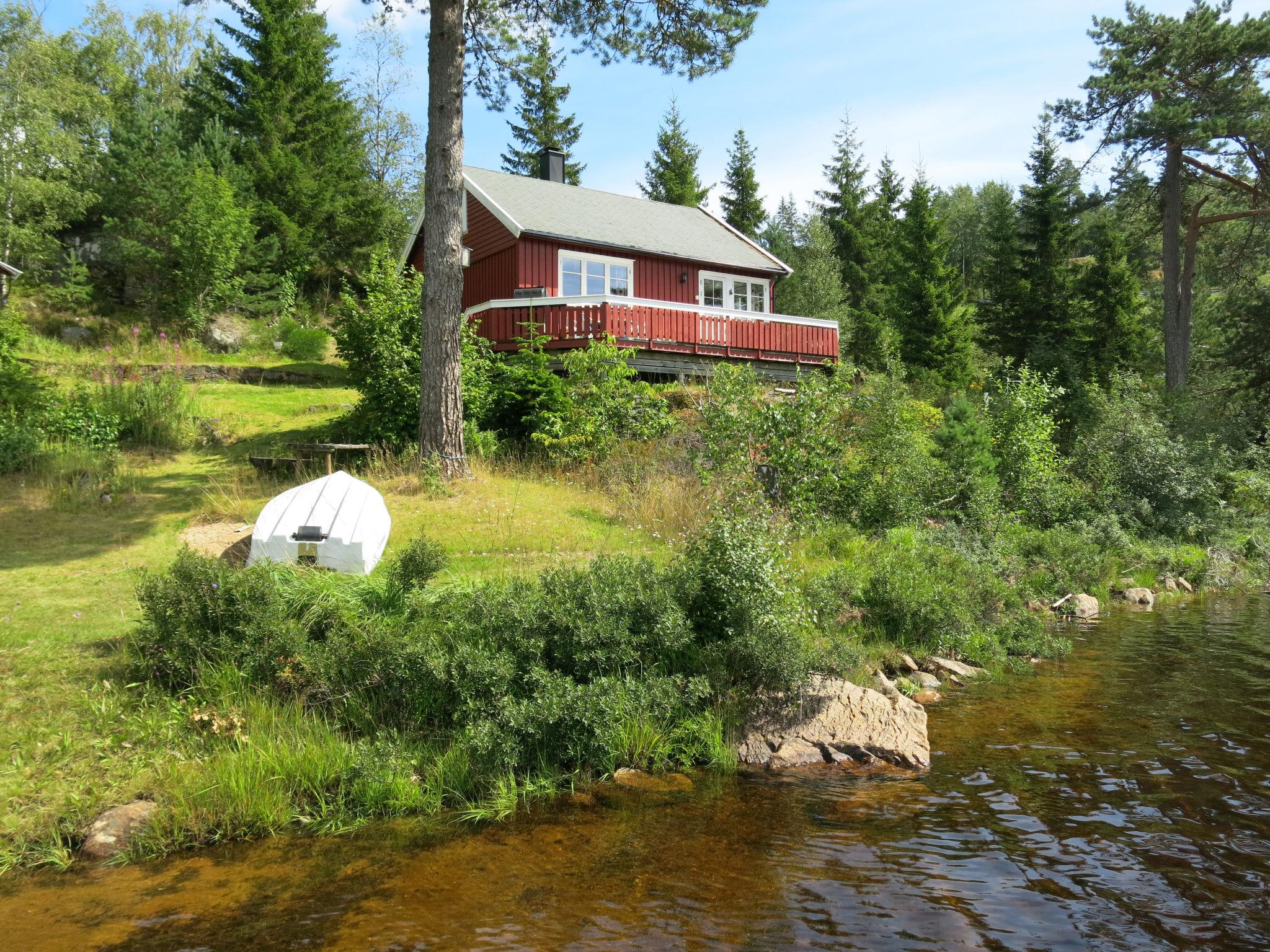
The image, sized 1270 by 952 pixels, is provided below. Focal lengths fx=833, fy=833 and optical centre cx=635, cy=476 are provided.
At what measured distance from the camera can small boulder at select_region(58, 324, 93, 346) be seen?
2370 centimetres

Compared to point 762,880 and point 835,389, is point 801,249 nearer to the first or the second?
point 835,389

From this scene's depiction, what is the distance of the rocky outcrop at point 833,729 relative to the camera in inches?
277

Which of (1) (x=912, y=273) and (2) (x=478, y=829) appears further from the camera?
(1) (x=912, y=273)

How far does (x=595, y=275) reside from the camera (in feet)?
77.2

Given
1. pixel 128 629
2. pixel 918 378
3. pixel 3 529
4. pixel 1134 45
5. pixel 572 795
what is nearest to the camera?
pixel 572 795

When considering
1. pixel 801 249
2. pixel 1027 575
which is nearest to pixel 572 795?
pixel 1027 575

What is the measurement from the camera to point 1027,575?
13367mm

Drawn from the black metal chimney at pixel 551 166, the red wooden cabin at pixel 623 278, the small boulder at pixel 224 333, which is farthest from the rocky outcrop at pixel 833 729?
the black metal chimney at pixel 551 166

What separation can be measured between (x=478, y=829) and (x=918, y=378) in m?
24.1

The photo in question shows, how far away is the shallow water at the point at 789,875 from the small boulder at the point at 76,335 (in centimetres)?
2324

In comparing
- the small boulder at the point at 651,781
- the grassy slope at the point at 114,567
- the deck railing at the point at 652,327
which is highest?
the deck railing at the point at 652,327

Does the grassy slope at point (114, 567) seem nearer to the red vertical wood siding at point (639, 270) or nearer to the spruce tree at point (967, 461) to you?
the spruce tree at point (967, 461)

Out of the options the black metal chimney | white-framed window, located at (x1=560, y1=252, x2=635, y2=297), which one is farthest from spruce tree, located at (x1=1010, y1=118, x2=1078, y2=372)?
the black metal chimney

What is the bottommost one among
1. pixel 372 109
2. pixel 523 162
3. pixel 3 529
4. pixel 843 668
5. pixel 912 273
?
pixel 843 668
